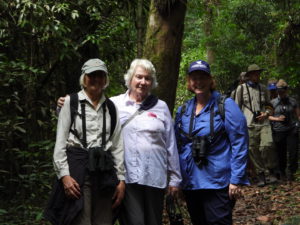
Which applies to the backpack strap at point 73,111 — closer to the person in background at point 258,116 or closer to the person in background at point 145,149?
the person in background at point 145,149

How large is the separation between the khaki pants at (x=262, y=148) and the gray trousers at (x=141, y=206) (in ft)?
20.3

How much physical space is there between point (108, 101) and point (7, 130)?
2.60 metres

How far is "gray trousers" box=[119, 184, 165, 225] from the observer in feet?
14.6

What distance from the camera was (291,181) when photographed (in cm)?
1056

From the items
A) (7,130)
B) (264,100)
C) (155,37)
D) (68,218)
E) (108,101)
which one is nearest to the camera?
(68,218)

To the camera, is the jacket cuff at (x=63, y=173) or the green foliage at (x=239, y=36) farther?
the green foliage at (x=239, y=36)

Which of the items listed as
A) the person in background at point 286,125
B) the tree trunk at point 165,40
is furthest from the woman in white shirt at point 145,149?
the person in background at point 286,125

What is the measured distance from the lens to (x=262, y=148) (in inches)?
417

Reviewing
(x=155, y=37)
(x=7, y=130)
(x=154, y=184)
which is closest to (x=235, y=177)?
(x=154, y=184)

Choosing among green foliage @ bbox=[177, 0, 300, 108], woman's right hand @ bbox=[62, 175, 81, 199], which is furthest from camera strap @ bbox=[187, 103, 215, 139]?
green foliage @ bbox=[177, 0, 300, 108]

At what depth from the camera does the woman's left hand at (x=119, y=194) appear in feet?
14.3

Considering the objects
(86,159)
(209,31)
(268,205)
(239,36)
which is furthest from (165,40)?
(209,31)

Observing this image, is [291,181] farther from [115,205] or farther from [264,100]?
[115,205]

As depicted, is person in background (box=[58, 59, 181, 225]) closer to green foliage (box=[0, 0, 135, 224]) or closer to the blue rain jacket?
the blue rain jacket
